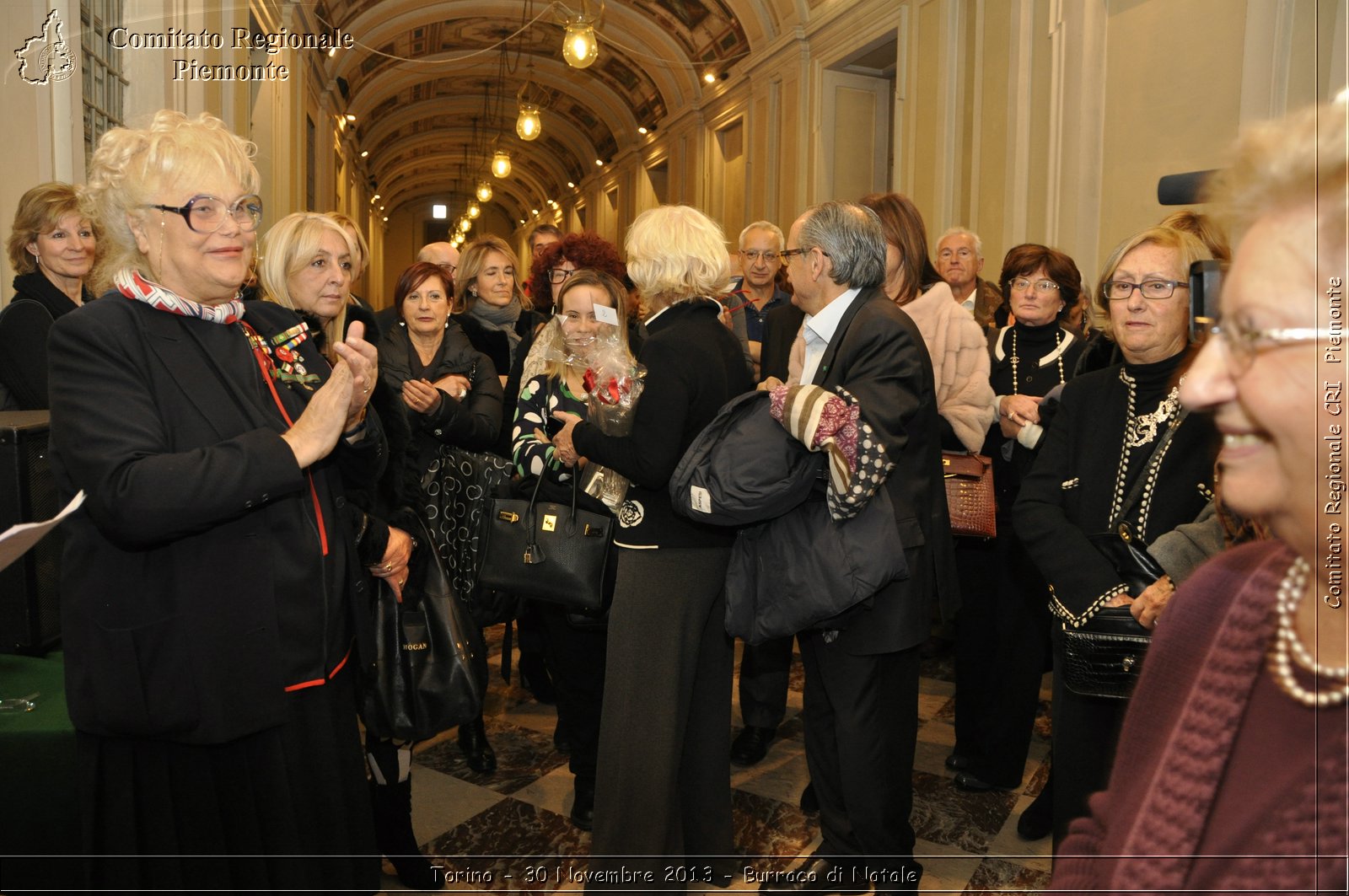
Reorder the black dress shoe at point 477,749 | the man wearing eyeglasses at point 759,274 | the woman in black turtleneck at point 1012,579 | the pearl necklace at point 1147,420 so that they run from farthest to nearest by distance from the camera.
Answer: the man wearing eyeglasses at point 759,274
the black dress shoe at point 477,749
the woman in black turtleneck at point 1012,579
the pearl necklace at point 1147,420

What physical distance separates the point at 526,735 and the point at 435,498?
1.15m

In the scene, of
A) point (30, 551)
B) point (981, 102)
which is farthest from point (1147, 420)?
point (981, 102)

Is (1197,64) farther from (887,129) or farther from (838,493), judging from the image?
(887,129)

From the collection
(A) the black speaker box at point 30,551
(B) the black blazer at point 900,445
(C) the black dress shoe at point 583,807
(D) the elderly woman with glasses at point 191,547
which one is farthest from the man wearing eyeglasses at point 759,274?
(D) the elderly woman with glasses at point 191,547

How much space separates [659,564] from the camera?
2770 mm

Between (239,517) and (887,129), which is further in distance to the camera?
(887,129)

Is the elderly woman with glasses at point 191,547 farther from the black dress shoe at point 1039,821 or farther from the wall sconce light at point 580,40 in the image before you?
the wall sconce light at point 580,40

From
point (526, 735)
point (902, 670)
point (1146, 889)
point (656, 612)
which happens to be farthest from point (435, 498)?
point (1146, 889)

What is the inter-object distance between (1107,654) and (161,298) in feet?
7.37

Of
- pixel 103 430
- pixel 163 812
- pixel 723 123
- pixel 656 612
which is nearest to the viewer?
pixel 103 430

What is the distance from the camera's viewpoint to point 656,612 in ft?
9.10

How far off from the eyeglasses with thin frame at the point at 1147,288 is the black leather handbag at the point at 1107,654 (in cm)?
83

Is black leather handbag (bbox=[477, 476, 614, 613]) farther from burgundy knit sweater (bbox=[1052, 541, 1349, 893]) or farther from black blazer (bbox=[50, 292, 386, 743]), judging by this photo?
burgundy knit sweater (bbox=[1052, 541, 1349, 893])

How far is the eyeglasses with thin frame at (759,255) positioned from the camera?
5.89 meters
